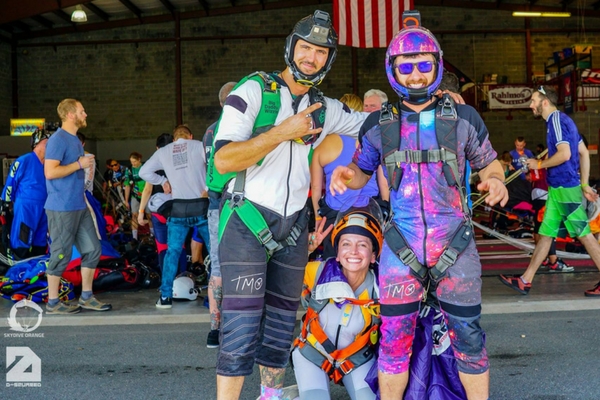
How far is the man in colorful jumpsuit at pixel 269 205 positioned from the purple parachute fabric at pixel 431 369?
0.62m

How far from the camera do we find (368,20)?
43.7 ft

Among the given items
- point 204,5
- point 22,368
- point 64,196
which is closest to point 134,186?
point 64,196

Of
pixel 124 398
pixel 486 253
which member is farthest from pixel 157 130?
pixel 124 398

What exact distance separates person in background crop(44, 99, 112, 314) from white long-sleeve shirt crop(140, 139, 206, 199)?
0.72 meters

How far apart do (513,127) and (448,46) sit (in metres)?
3.64

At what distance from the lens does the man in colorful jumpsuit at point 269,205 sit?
3.11 m

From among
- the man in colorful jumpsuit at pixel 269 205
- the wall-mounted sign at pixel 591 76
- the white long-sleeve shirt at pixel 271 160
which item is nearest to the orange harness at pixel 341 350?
the man in colorful jumpsuit at pixel 269 205

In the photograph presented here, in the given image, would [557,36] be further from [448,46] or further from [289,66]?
[289,66]

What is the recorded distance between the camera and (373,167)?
137 inches

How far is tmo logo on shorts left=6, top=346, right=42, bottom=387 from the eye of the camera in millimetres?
4363

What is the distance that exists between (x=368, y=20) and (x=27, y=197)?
26.2 ft

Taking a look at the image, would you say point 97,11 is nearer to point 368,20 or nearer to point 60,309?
point 368,20

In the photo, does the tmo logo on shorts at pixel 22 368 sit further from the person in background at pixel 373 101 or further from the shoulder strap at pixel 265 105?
the person in background at pixel 373 101

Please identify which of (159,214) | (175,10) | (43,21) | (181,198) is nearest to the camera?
(181,198)
